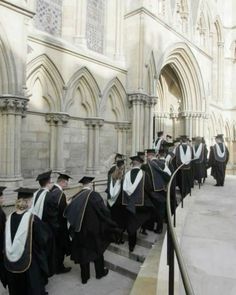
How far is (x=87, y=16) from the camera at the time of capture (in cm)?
927

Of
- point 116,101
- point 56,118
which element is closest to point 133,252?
point 56,118

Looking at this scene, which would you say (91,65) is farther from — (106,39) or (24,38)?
(24,38)

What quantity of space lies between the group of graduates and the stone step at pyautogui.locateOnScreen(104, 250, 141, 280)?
0.66 feet

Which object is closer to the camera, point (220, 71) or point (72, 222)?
point (72, 222)

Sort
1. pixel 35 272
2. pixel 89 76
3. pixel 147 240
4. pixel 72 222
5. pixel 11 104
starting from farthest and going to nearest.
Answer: pixel 89 76, pixel 11 104, pixel 147 240, pixel 72 222, pixel 35 272

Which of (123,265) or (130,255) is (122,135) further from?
(123,265)

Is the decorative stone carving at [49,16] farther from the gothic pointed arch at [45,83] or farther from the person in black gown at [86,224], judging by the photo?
the person in black gown at [86,224]

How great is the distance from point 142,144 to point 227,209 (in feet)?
15.6

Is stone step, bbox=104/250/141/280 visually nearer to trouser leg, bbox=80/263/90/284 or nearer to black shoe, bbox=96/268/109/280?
black shoe, bbox=96/268/109/280

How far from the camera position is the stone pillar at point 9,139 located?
6168 mm

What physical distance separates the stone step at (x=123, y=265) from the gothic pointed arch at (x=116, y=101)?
18.2ft

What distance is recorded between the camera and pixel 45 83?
7.76m

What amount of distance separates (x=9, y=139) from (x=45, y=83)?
7.45 ft

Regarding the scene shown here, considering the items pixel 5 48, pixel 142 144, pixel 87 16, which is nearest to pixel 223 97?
pixel 142 144
